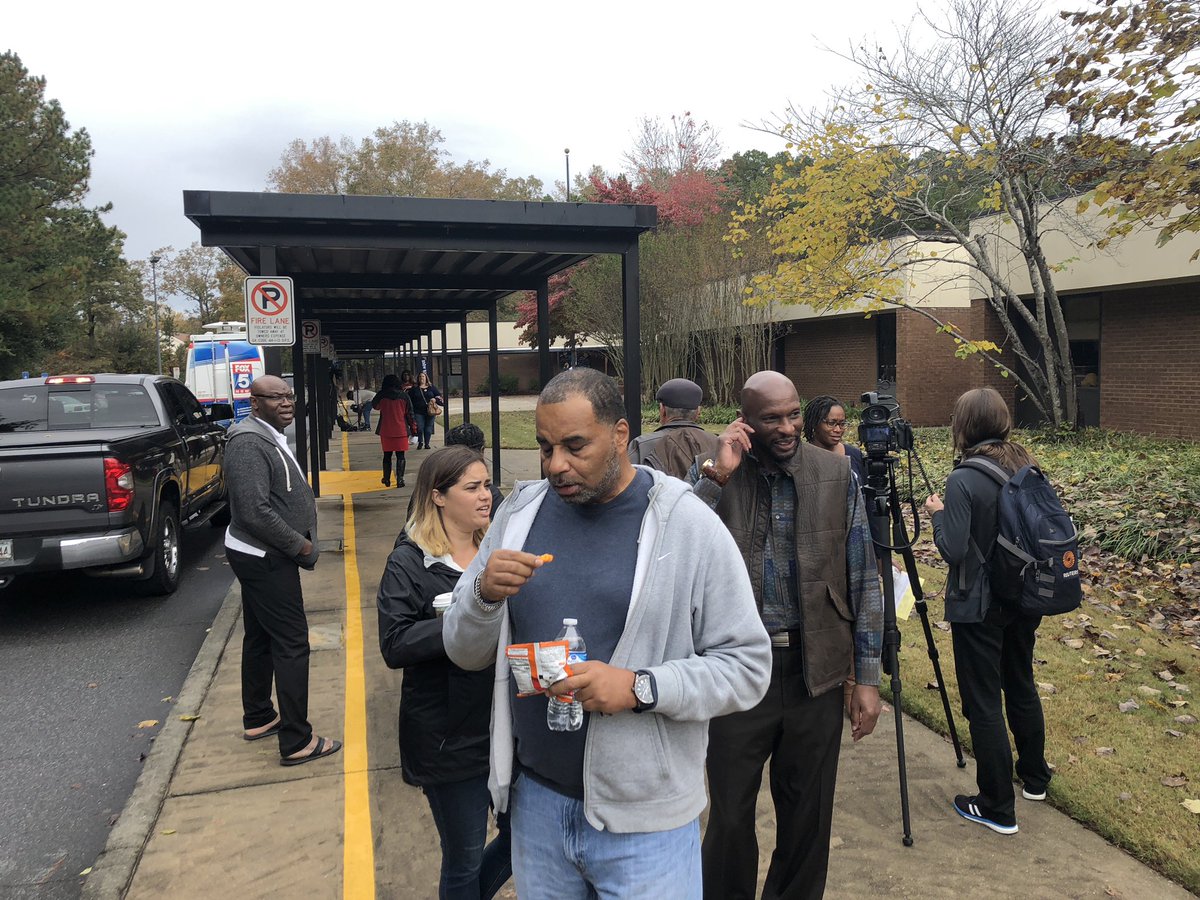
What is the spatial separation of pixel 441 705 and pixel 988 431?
265 centimetres

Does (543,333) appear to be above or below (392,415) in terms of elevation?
above

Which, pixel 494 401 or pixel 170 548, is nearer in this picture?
pixel 170 548

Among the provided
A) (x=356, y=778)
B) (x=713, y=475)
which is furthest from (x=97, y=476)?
(x=713, y=475)

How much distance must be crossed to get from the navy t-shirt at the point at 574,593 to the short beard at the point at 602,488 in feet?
0.14

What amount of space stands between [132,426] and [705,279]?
20149 millimetres

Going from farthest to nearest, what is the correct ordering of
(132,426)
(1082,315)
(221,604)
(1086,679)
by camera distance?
1. (1082,315)
2. (132,426)
3. (221,604)
4. (1086,679)

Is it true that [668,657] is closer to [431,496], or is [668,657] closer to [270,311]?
[431,496]

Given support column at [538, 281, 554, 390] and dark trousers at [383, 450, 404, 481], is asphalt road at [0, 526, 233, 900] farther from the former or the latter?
dark trousers at [383, 450, 404, 481]

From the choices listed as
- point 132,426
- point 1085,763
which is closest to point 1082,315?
point 1085,763

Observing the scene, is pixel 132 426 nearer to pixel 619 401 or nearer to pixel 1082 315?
pixel 619 401

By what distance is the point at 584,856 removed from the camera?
2.06 metres

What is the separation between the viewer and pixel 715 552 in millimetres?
2092

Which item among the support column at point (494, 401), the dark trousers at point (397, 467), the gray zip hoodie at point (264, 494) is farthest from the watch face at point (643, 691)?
the dark trousers at point (397, 467)

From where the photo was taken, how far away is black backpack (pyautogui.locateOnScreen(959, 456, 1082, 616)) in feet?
12.2
